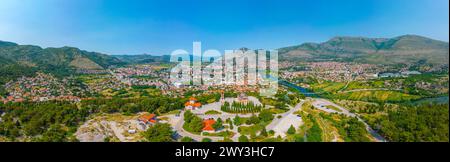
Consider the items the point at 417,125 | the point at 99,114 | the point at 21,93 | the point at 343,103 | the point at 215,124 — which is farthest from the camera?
the point at 21,93

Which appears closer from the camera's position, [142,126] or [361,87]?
[142,126]

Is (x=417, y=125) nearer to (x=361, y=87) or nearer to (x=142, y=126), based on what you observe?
(x=142, y=126)

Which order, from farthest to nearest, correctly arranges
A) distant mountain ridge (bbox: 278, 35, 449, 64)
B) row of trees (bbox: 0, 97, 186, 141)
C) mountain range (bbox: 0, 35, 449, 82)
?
1. distant mountain ridge (bbox: 278, 35, 449, 64)
2. mountain range (bbox: 0, 35, 449, 82)
3. row of trees (bbox: 0, 97, 186, 141)

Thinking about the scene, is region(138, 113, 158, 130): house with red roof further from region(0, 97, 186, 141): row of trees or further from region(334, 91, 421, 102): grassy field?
region(334, 91, 421, 102): grassy field

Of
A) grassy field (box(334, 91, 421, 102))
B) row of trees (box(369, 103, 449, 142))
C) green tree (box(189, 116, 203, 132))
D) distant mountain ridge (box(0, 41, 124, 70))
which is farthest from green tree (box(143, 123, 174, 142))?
distant mountain ridge (box(0, 41, 124, 70))

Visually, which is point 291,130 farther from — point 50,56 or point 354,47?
point 354,47

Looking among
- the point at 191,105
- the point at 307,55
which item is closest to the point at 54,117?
the point at 191,105

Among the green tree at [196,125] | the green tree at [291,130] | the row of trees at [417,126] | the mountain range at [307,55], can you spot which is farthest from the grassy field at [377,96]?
the mountain range at [307,55]
